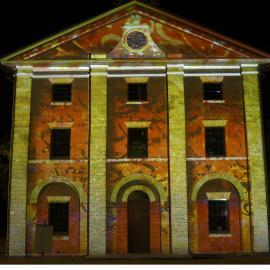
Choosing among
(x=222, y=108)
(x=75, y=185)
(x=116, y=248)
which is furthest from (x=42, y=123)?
(x=222, y=108)

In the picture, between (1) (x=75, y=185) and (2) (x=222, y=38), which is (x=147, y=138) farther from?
(2) (x=222, y=38)

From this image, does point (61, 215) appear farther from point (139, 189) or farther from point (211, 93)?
point (211, 93)

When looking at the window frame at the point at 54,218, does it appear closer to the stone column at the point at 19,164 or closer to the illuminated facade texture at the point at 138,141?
the illuminated facade texture at the point at 138,141

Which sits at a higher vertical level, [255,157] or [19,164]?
[255,157]

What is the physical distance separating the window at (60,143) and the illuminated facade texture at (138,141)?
54 mm

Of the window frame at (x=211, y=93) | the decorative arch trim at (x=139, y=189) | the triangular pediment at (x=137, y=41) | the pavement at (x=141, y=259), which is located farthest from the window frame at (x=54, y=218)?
the window frame at (x=211, y=93)

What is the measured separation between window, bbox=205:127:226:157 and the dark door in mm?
4117

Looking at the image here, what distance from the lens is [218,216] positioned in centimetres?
2441

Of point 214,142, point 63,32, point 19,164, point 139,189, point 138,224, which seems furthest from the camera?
point 63,32

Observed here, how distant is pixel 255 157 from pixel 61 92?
10758 millimetres

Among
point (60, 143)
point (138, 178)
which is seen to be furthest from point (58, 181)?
point (138, 178)

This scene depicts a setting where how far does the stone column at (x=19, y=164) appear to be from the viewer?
2395cm

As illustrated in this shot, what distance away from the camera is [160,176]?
80.6 feet

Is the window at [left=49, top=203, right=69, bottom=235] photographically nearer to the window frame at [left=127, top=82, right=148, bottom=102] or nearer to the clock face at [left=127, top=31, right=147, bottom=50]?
the window frame at [left=127, top=82, right=148, bottom=102]
